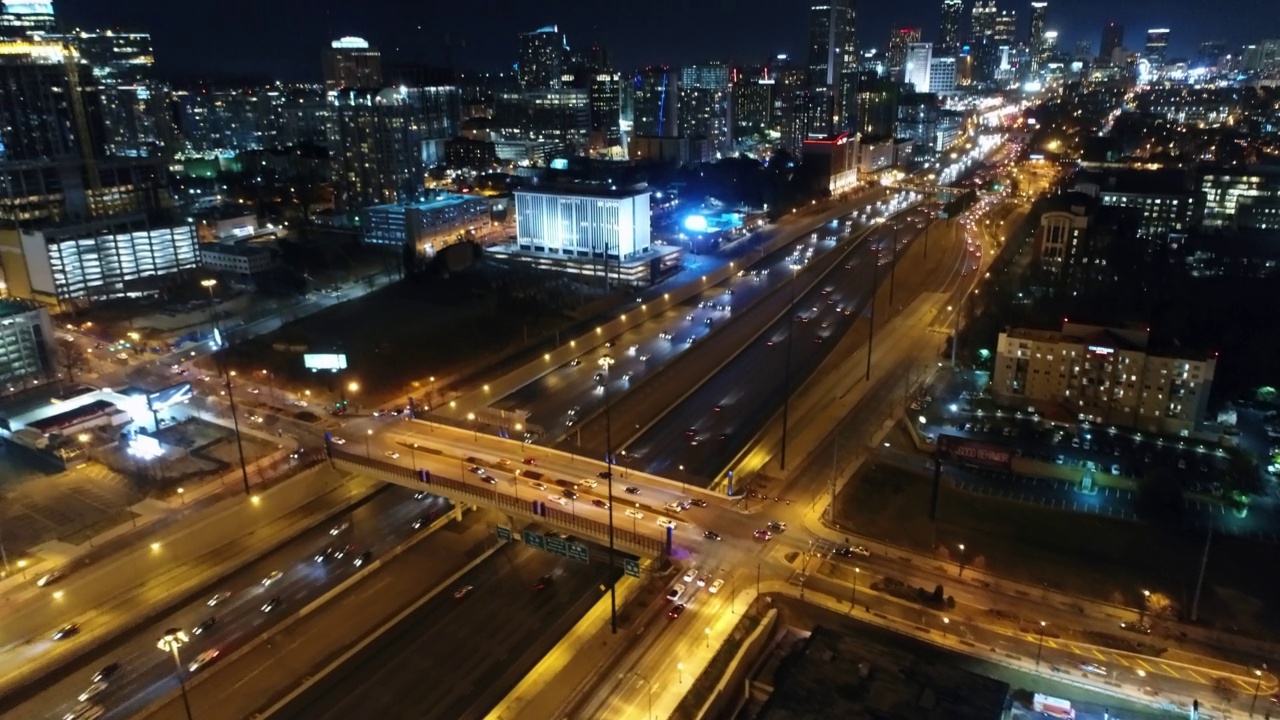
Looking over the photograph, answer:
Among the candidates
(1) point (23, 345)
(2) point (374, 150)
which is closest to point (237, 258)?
(1) point (23, 345)

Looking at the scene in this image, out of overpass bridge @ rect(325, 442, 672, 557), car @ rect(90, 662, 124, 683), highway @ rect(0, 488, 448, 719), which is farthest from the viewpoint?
overpass bridge @ rect(325, 442, 672, 557)

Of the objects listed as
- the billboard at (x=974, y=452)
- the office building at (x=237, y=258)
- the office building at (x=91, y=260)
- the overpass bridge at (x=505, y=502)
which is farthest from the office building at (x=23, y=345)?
the billboard at (x=974, y=452)

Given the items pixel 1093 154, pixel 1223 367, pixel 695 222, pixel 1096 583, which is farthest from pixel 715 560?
pixel 1093 154

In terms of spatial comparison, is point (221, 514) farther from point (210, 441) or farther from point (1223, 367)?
point (1223, 367)

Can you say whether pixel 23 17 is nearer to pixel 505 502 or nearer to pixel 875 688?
pixel 505 502

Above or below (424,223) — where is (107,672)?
below

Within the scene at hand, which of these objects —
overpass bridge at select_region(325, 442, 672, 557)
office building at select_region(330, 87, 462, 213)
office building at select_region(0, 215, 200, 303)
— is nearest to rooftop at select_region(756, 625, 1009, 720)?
overpass bridge at select_region(325, 442, 672, 557)

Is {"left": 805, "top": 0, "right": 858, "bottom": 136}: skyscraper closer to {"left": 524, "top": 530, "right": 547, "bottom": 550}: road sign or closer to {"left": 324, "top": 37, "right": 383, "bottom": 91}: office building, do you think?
{"left": 324, "top": 37, "right": 383, "bottom": 91}: office building
